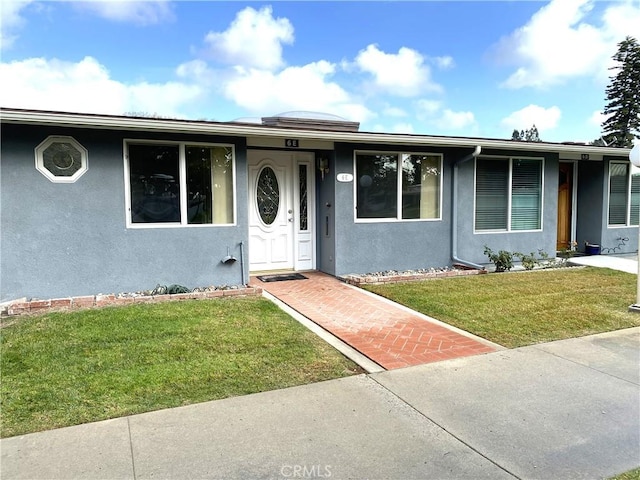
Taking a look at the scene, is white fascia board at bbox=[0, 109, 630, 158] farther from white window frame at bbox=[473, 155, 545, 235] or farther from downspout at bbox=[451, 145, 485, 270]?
downspout at bbox=[451, 145, 485, 270]

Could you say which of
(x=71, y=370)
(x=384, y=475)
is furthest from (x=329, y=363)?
(x=71, y=370)

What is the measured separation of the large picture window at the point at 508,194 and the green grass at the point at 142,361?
19.1 ft

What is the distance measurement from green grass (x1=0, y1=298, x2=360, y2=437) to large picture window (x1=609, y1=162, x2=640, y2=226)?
386 inches

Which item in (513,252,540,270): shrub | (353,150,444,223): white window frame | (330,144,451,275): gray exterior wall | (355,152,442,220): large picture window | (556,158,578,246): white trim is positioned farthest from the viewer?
(556,158,578,246): white trim

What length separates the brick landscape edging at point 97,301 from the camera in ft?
18.3

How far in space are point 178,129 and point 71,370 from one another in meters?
3.81

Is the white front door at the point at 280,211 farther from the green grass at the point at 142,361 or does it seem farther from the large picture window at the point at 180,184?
the green grass at the point at 142,361

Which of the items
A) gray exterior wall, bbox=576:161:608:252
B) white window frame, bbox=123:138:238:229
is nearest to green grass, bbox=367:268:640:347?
gray exterior wall, bbox=576:161:608:252

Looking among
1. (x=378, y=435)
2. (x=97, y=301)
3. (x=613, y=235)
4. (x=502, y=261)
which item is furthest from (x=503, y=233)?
(x=97, y=301)

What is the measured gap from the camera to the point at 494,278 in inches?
318

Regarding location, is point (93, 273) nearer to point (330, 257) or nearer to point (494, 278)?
point (330, 257)

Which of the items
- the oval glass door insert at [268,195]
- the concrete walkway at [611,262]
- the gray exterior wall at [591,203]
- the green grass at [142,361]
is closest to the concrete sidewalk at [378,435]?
the green grass at [142,361]

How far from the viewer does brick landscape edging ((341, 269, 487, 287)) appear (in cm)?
→ 764

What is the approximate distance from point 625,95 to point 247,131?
32428 millimetres
